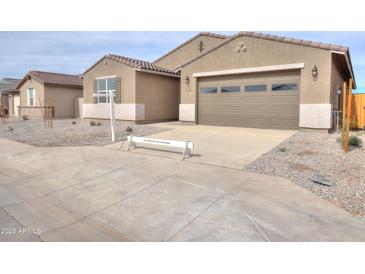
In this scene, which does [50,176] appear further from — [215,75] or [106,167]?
[215,75]

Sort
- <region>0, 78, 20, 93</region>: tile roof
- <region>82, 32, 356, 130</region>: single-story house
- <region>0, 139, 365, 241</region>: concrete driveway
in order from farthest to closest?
<region>0, 78, 20, 93</region>: tile roof
<region>82, 32, 356, 130</region>: single-story house
<region>0, 139, 365, 241</region>: concrete driveway

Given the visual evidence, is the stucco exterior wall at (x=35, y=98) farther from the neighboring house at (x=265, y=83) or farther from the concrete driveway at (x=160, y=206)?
the concrete driveway at (x=160, y=206)

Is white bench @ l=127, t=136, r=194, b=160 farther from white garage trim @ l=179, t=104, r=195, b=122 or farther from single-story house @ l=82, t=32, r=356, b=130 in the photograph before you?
white garage trim @ l=179, t=104, r=195, b=122

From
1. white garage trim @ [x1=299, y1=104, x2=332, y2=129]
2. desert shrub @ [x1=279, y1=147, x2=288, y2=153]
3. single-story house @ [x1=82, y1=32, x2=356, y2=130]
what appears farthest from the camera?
single-story house @ [x1=82, y1=32, x2=356, y2=130]

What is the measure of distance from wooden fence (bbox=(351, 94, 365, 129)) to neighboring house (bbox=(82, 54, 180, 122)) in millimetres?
9941

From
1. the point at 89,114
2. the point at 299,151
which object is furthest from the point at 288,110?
the point at 89,114

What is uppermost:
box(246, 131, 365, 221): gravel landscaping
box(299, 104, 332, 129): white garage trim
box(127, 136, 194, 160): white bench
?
box(299, 104, 332, 129): white garage trim

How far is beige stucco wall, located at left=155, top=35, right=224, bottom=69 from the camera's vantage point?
18133 millimetres

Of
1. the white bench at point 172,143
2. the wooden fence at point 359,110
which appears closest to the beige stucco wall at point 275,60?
the wooden fence at point 359,110

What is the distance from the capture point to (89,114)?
1672cm

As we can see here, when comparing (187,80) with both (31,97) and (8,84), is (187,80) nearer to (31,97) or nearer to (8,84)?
(31,97)

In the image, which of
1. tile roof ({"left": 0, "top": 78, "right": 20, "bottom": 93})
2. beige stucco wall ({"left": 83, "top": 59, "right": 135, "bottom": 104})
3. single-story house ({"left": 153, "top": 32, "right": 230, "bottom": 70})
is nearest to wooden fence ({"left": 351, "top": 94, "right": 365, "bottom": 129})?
single-story house ({"left": 153, "top": 32, "right": 230, "bottom": 70})

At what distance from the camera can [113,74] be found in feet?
49.4
